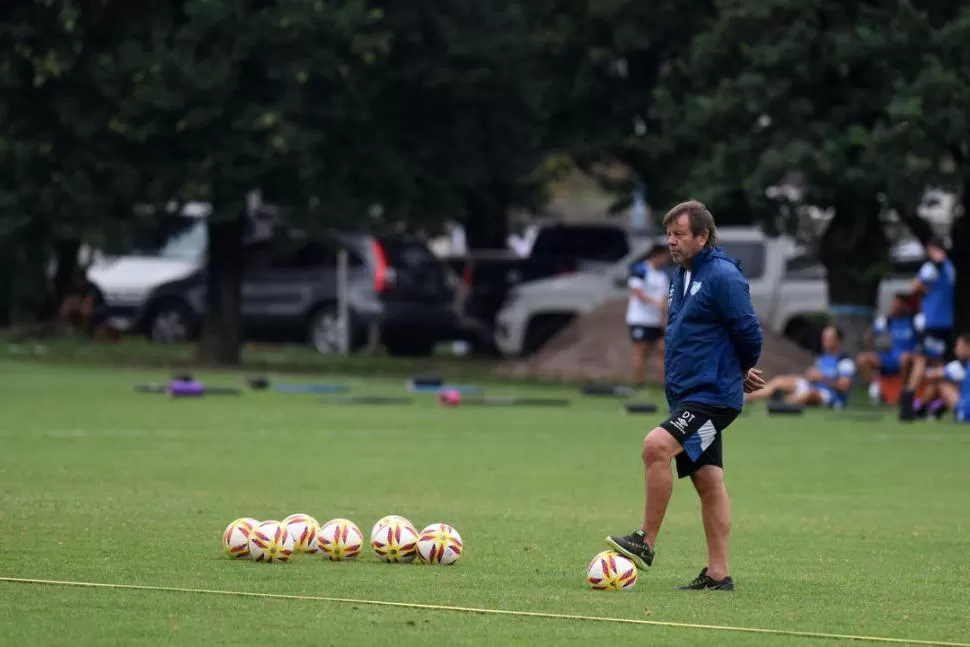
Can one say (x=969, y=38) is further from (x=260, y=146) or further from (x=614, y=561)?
(x=614, y=561)

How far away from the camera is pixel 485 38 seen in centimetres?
3222

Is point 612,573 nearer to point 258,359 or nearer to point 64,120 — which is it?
point 64,120

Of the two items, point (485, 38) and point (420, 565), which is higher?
point (485, 38)

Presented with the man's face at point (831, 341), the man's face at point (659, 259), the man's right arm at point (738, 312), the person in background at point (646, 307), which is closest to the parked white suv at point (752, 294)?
the man's face at point (659, 259)

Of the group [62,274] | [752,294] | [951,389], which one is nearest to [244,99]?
[752,294]

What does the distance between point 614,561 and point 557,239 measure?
3089 cm

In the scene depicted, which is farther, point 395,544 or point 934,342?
point 934,342

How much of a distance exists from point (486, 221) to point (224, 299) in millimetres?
9258

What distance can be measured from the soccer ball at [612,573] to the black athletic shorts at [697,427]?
55 centimetres

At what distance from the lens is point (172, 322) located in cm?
4100

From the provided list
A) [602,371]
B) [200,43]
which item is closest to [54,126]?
[200,43]

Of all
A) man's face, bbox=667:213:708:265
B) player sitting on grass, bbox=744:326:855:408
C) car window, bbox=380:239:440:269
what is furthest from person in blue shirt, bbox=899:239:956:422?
man's face, bbox=667:213:708:265

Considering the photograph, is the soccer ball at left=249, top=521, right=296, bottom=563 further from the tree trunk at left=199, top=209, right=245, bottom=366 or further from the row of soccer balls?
the tree trunk at left=199, top=209, right=245, bottom=366

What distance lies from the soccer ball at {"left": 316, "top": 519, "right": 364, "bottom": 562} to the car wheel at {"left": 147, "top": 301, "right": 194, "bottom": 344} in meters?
30.5
